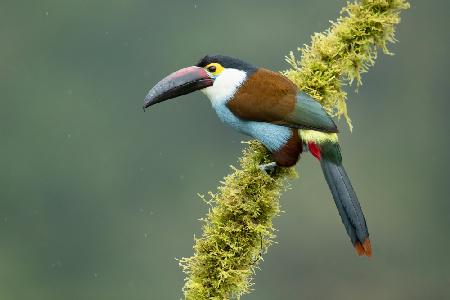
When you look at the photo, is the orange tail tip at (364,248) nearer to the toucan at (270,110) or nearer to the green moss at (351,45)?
the toucan at (270,110)

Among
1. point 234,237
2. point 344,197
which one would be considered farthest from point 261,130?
point 234,237

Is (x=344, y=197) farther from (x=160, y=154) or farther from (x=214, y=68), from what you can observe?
(x=160, y=154)

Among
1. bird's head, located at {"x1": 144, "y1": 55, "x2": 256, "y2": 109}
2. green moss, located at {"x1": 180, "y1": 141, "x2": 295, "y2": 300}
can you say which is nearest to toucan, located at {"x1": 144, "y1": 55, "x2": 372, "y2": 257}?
bird's head, located at {"x1": 144, "y1": 55, "x2": 256, "y2": 109}

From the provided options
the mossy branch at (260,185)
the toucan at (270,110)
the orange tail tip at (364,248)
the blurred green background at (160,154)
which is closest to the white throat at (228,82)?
the toucan at (270,110)

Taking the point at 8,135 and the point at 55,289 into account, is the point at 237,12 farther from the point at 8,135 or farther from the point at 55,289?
the point at 55,289

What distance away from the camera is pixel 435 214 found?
26.2 m

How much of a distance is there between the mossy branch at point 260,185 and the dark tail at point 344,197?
0.14 metres

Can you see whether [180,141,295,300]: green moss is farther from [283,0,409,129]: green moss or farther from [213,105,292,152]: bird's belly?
[283,0,409,129]: green moss

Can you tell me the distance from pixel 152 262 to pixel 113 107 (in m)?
5.82

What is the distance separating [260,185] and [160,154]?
23011 mm

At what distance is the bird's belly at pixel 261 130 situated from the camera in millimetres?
3561

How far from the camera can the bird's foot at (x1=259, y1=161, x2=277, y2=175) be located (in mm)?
3422

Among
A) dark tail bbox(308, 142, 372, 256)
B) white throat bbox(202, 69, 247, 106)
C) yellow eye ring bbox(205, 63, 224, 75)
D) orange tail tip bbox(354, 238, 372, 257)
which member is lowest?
orange tail tip bbox(354, 238, 372, 257)

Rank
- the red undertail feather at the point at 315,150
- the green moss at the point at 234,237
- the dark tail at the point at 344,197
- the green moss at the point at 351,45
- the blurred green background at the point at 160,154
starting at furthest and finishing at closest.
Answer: the blurred green background at the point at 160,154
the red undertail feather at the point at 315,150
the green moss at the point at 351,45
the dark tail at the point at 344,197
the green moss at the point at 234,237
